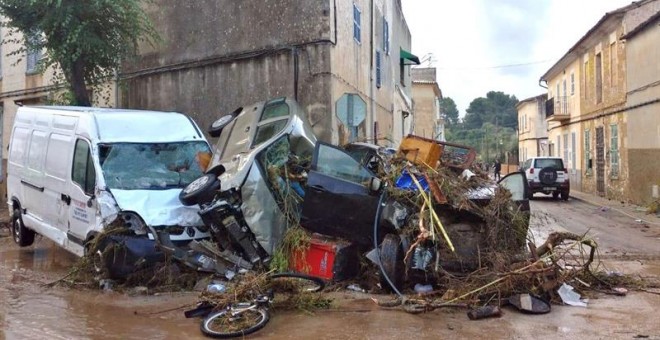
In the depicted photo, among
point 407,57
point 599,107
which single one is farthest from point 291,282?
point 599,107

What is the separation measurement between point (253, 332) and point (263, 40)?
917 centimetres

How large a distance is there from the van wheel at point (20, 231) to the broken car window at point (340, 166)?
586cm

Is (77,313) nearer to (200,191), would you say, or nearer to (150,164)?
(200,191)

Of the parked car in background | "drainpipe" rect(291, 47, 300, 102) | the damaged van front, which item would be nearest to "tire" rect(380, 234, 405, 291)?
the damaged van front

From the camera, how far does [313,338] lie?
5641 millimetres

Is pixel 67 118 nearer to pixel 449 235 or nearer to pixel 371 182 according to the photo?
pixel 371 182

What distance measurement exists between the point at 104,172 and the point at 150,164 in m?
0.75

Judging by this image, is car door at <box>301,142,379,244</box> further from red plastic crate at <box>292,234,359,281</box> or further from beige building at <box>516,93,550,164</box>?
beige building at <box>516,93,550,164</box>

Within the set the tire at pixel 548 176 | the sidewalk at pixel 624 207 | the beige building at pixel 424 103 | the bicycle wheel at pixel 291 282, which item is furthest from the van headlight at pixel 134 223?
the beige building at pixel 424 103

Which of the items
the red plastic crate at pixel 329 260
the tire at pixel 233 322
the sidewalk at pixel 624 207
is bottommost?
the tire at pixel 233 322

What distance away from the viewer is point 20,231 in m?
10.8

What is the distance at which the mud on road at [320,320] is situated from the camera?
227 inches

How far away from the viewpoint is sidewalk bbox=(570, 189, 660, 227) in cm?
1634

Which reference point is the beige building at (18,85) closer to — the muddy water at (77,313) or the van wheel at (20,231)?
the van wheel at (20,231)
